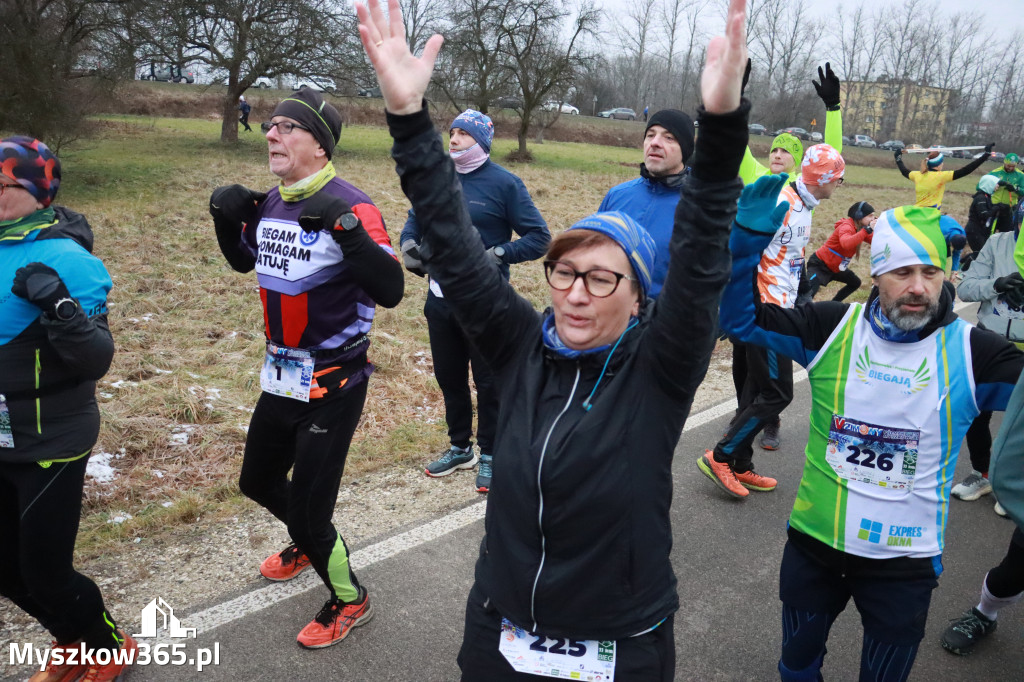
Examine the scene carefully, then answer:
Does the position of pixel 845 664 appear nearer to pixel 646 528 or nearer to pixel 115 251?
pixel 646 528

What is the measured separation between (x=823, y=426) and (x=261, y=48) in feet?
74.3

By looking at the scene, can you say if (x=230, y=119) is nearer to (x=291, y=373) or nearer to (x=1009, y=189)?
(x=1009, y=189)

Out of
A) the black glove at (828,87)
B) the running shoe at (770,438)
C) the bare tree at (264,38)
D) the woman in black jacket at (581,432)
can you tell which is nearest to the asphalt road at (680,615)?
the running shoe at (770,438)

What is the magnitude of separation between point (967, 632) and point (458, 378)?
3.22 m

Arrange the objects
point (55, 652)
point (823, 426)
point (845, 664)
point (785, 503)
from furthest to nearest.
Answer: point (785, 503) → point (845, 664) → point (55, 652) → point (823, 426)

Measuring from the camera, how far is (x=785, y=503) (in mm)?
4859

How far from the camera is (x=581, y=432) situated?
1770mm

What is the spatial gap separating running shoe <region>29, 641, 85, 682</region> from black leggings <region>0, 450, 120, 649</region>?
4 cm

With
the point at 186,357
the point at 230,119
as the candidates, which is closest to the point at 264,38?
the point at 230,119

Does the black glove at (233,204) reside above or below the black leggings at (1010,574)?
above

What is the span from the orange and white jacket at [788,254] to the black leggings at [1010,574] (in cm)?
214

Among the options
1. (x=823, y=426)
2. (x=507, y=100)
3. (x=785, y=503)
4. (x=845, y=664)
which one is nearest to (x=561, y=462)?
(x=823, y=426)

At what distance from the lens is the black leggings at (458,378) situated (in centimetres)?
487

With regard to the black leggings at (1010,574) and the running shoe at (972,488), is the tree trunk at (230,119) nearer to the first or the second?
the running shoe at (972,488)
